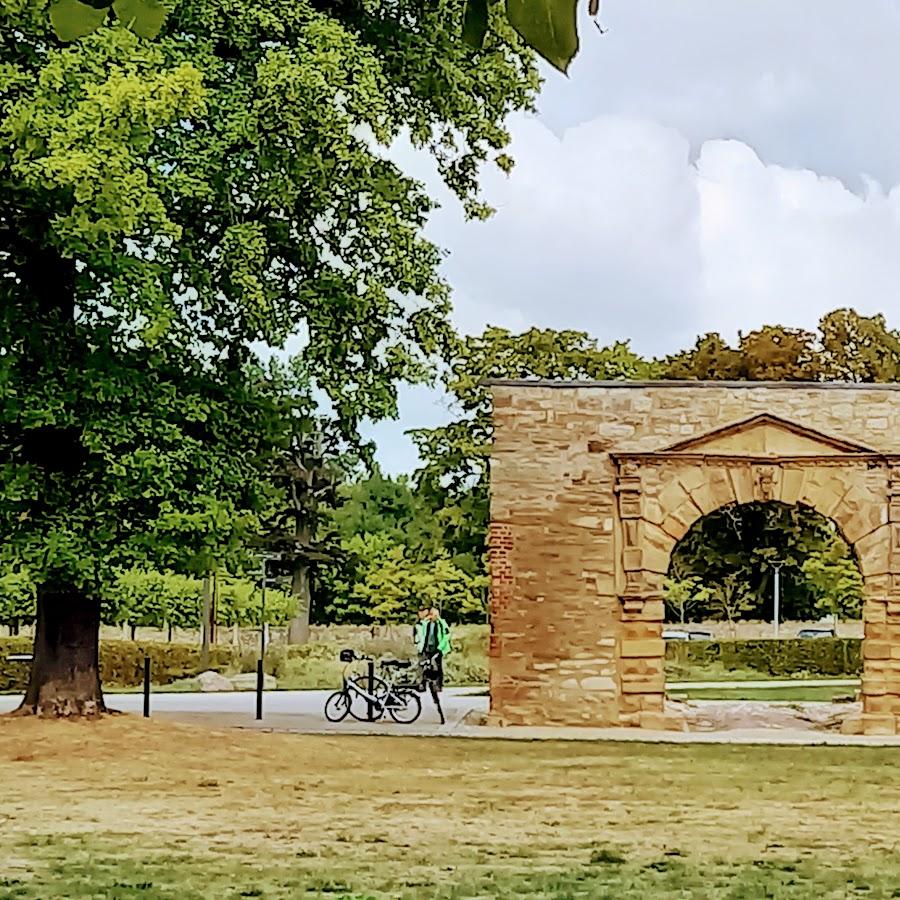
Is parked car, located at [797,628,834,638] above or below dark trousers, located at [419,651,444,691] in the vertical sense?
above

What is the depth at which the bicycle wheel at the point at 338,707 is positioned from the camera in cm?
2331

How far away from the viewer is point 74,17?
2.60m

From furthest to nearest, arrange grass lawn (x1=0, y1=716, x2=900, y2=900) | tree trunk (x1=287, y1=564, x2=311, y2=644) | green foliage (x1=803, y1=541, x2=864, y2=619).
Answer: tree trunk (x1=287, y1=564, x2=311, y2=644), green foliage (x1=803, y1=541, x2=864, y2=619), grass lawn (x1=0, y1=716, x2=900, y2=900)

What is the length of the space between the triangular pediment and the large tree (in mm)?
3626

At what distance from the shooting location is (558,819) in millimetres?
13000

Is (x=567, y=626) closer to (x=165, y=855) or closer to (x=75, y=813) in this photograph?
(x=75, y=813)

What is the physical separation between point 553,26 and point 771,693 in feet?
103

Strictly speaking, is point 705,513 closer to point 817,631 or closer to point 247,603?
point 247,603

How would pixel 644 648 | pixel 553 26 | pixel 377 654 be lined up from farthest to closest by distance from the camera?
pixel 377 654 → pixel 644 648 → pixel 553 26

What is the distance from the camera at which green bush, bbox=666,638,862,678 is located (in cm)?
4181

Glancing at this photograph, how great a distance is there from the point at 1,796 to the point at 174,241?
614 cm

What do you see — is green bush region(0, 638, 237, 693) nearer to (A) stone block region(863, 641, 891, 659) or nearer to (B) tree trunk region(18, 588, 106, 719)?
(B) tree trunk region(18, 588, 106, 719)

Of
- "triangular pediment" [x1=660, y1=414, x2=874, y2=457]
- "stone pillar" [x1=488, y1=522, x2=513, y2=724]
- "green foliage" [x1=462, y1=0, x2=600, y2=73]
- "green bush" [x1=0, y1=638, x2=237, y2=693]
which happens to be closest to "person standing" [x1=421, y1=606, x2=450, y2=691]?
"stone pillar" [x1=488, y1=522, x2=513, y2=724]

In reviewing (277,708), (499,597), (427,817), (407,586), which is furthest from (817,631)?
(427,817)
